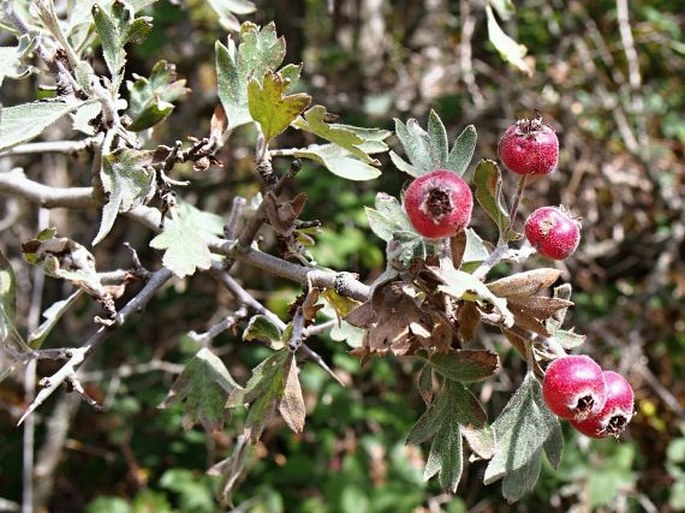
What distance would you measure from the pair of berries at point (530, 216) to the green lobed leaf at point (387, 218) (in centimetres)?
8

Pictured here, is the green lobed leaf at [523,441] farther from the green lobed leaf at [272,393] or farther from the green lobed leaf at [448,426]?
the green lobed leaf at [272,393]

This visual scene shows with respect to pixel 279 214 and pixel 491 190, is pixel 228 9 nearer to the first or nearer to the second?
pixel 279 214

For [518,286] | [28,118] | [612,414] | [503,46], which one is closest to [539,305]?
[518,286]

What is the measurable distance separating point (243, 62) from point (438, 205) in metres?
0.38

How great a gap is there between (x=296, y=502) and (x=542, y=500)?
754mm

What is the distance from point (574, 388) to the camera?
2.78 feet

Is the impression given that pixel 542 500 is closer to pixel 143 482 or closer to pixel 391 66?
pixel 143 482

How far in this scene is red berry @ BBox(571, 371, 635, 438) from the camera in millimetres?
890

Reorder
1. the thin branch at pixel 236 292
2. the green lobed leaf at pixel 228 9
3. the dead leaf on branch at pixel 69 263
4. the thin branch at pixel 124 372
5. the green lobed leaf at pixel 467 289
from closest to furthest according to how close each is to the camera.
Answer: the green lobed leaf at pixel 467 289 → the dead leaf on branch at pixel 69 263 → the thin branch at pixel 236 292 → the green lobed leaf at pixel 228 9 → the thin branch at pixel 124 372

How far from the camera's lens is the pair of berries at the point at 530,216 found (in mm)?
835

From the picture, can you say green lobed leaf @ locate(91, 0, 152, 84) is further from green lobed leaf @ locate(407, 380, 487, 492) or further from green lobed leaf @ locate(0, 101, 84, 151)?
green lobed leaf @ locate(407, 380, 487, 492)

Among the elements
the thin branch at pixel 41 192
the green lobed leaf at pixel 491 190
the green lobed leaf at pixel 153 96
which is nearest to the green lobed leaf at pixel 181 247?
the green lobed leaf at pixel 153 96

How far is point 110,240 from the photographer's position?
3230 mm

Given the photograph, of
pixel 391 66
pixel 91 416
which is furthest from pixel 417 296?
pixel 91 416
